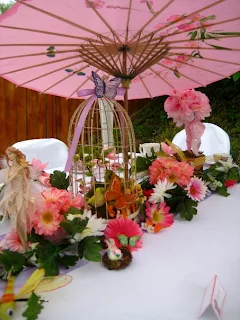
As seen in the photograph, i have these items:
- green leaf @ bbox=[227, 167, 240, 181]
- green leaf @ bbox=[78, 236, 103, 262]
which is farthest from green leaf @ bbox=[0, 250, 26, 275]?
green leaf @ bbox=[227, 167, 240, 181]

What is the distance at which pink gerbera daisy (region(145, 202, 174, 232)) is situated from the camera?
0.93 meters

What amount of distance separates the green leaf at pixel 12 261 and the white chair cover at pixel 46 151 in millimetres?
1211

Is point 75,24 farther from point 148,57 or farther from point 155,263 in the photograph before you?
point 155,263

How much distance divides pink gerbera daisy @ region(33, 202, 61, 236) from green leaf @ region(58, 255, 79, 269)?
0.05 metres

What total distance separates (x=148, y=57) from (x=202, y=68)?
346 mm

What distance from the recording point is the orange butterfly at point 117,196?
33.9 inches

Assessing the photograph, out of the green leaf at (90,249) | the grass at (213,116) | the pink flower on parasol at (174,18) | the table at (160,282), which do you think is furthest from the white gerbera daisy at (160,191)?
the grass at (213,116)

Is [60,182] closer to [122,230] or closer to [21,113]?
[122,230]

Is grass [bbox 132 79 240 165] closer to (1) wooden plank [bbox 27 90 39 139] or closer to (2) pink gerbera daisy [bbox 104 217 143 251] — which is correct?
(1) wooden plank [bbox 27 90 39 139]

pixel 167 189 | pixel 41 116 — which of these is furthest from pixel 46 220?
pixel 41 116

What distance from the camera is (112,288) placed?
63 cm

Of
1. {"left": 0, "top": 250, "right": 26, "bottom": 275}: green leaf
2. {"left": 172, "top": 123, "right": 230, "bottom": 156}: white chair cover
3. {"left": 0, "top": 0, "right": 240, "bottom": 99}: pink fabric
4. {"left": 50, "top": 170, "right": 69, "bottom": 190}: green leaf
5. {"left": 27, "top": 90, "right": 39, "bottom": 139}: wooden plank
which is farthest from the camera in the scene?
{"left": 27, "top": 90, "right": 39, "bottom": 139}: wooden plank

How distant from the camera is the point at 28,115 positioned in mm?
3963

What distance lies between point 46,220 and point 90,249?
0.34 ft
